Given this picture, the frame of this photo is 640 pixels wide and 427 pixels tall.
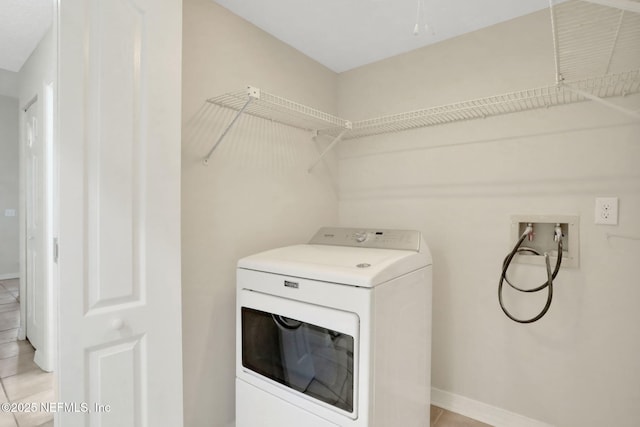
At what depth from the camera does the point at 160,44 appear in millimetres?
1233

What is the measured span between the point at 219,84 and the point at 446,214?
60.6 inches

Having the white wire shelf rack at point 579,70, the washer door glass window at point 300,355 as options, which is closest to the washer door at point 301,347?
the washer door glass window at point 300,355

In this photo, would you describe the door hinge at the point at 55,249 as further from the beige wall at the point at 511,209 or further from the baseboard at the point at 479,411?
the baseboard at the point at 479,411

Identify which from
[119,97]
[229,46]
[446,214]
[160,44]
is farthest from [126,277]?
[446,214]

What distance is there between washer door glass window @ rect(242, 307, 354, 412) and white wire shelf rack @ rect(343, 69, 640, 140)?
4.04 ft

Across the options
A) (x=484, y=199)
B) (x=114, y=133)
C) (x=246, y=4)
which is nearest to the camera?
(x=114, y=133)

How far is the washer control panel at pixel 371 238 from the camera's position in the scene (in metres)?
1.61

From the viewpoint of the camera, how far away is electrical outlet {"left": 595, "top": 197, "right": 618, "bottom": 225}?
147 cm

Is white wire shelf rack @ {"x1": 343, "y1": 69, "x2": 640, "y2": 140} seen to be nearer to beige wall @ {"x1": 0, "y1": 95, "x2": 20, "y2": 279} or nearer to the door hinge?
the door hinge

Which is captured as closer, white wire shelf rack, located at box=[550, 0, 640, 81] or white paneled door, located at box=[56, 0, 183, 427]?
white paneled door, located at box=[56, 0, 183, 427]

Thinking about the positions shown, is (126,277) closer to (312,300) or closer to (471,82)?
(312,300)

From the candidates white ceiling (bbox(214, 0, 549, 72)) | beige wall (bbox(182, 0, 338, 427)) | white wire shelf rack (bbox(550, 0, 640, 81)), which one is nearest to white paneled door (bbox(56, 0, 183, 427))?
beige wall (bbox(182, 0, 338, 427))

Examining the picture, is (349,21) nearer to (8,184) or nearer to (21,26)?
(21,26)

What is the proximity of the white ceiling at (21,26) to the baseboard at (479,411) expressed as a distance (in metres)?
3.42
